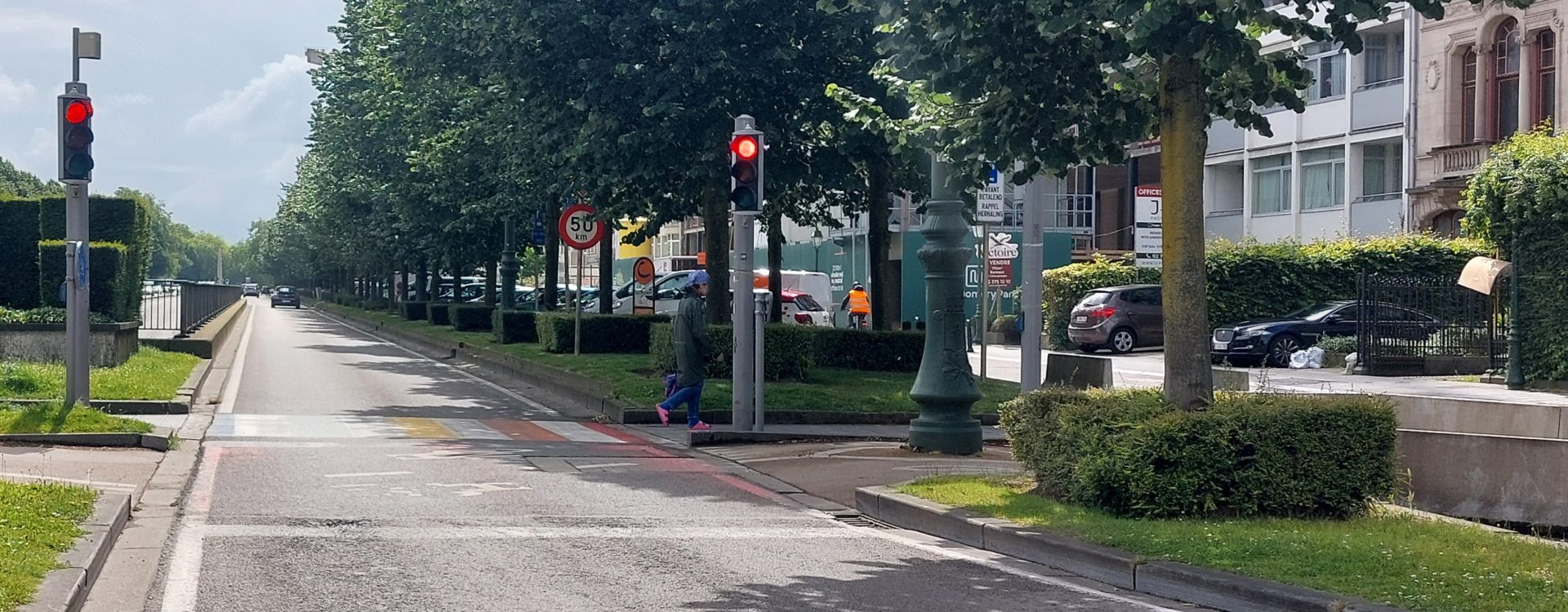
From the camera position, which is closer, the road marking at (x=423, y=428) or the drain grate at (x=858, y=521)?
the drain grate at (x=858, y=521)

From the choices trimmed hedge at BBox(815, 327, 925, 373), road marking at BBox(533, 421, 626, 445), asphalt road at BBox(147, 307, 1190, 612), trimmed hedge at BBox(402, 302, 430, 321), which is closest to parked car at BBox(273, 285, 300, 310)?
trimmed hedge at BBox(402, 302, 430, 321)

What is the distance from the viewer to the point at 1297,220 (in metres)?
46.1

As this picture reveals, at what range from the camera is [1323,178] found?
45.1 m

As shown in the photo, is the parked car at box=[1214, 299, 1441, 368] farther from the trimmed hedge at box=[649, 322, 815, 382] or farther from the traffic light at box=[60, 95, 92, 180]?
the traffic light at box=[60, 95, 92, 180]

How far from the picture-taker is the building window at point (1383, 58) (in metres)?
42.2

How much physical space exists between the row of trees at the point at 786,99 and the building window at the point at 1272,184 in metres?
7.18

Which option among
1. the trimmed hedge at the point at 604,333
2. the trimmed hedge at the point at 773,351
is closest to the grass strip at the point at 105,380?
the trimmed hedge at the point at 773,351

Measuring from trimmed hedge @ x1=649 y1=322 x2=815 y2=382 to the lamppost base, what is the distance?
6.96 meters

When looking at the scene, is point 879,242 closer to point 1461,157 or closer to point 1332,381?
point 1332,381

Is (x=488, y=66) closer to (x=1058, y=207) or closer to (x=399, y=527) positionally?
(x=399, y=527)

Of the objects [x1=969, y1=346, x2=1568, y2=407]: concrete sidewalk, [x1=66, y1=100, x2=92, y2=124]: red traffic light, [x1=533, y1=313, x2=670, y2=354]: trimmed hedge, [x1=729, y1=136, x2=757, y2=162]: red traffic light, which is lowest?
[x1=969, y1=346, x2=1568, y2=407]: concrete sidewalk

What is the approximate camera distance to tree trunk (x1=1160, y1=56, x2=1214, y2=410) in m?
10.7

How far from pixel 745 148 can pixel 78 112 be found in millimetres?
6174

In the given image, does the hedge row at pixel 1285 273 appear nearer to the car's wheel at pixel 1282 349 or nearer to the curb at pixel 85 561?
the car's wheel at pixel 1282 349
